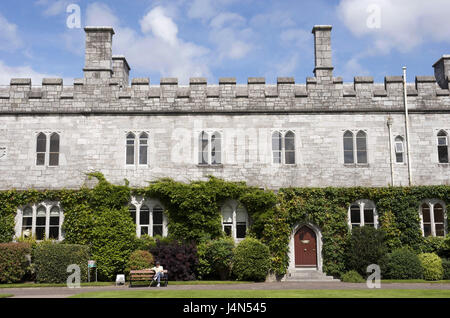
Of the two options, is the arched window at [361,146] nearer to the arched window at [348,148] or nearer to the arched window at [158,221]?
the arched window at [348,148]

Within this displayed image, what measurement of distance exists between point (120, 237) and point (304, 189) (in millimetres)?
8146

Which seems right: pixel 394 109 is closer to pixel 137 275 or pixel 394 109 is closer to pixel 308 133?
pixel 308 133

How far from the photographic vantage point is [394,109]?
69.5 feet

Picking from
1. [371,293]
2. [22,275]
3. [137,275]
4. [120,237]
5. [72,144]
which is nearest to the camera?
[371,293]

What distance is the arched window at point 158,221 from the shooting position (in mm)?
Result: 20391

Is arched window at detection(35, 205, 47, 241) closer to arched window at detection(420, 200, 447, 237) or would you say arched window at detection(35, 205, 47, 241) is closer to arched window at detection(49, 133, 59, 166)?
arched window at detection(49, 133, 59, 166)

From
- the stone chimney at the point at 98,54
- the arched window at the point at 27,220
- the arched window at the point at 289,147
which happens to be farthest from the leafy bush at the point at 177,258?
the stone chimney at the point at 98,54

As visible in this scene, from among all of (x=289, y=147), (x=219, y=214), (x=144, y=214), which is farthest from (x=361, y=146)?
(x=144, y=214)

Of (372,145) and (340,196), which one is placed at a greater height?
(372,145)

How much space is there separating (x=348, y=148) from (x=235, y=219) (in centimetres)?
611

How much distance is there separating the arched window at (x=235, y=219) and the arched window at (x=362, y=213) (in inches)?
183

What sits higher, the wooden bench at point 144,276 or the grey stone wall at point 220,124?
the grey stone wall at point 220,124

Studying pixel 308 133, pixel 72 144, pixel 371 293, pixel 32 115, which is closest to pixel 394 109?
pixel 308 133

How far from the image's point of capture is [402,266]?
1844 centimetres
